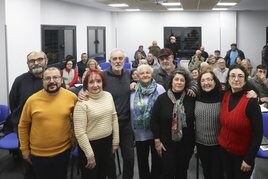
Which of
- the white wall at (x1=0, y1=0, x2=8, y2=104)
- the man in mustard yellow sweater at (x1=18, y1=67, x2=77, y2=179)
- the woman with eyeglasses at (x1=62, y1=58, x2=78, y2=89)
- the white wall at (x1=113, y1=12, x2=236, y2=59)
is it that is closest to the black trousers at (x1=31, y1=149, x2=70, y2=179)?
the man in mustard yellow sweater at (x1=18, y1=67, x2=77, y2=179)

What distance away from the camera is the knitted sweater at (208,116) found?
8.63ft

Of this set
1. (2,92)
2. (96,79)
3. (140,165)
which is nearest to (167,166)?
(140,165)

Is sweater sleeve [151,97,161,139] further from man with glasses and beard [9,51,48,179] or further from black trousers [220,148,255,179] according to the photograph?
man with glasses and beard [9,51,48,179]

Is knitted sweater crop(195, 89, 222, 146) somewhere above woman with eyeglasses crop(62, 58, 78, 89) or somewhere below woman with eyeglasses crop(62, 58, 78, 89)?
below

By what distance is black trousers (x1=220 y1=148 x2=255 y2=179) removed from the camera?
2492 millimetres

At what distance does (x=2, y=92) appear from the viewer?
5195 millimetres

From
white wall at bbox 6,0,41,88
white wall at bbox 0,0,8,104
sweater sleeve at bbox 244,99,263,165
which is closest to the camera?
sweater sleeve at bbox 244,99,263,165

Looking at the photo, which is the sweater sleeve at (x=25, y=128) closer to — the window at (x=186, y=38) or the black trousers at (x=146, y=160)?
the black trousers at (x=146, y=160)

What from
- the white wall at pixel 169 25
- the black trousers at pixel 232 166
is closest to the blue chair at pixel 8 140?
the black trousers at pixel 232 166

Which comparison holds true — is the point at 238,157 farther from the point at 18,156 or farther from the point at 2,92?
the point at 2,92

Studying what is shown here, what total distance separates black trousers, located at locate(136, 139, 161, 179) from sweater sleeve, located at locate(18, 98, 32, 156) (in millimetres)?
983

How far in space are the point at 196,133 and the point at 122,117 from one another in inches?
26.9

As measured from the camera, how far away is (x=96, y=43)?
36.8 feet

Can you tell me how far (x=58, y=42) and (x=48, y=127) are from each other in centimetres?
609
